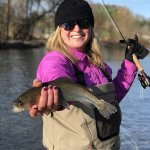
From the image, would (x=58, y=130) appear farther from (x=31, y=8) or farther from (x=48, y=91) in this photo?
(x=31, y=8)

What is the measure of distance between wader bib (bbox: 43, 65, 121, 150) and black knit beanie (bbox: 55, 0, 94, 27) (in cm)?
40

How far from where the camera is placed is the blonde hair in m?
3.06

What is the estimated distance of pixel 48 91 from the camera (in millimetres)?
2578

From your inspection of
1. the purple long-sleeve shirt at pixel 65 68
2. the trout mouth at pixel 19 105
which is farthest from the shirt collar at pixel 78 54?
the trout mouth at pixel 19 105

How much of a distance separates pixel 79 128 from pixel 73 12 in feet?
2.69

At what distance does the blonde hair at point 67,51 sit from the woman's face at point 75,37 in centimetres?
3

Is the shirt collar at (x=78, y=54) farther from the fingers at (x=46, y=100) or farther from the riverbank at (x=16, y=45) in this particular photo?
the riverbank at (x=16, y=45)

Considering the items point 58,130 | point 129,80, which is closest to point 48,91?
point 58,130

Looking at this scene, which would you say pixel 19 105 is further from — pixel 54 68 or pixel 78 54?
pixel 78 54

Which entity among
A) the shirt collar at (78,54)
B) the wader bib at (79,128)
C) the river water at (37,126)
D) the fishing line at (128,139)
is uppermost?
the shirt collar at (78,54)

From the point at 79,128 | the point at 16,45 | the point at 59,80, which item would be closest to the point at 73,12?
the point at 59,80

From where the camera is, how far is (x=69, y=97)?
2.70 meters

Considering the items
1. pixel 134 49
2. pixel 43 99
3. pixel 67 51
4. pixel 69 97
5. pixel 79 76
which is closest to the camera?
pixel 43 99

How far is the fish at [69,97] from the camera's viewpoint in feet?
8.53
